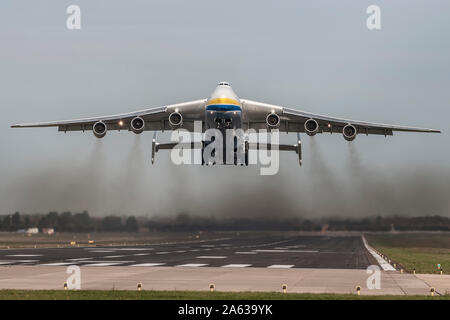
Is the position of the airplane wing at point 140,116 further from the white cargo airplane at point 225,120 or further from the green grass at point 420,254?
the green grass at point 420,254

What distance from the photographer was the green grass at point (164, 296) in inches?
767

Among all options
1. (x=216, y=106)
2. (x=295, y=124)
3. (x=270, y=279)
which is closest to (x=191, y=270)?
(x=270, y=279)

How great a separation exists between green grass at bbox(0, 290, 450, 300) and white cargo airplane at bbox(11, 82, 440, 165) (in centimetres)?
1435

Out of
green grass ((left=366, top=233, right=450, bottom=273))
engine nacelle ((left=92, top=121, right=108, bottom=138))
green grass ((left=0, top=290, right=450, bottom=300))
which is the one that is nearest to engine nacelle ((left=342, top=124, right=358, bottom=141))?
green grass ((left=366, top=233, right=450, bottom=273))

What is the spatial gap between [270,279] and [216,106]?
35.2 feet

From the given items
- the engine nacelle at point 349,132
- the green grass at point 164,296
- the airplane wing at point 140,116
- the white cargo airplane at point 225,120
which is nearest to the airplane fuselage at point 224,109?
the white cargo airplane at point 225,120

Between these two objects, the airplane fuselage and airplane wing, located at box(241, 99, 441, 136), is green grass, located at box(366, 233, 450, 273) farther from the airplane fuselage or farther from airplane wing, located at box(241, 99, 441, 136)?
the airplane fuselage

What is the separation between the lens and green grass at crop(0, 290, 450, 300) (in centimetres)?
1948

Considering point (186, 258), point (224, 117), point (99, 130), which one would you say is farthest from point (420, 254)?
point (99, 130)

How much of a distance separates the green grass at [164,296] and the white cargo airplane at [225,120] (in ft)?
47.1

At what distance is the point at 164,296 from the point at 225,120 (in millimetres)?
15443

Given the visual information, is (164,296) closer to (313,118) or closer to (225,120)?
(225,120)
